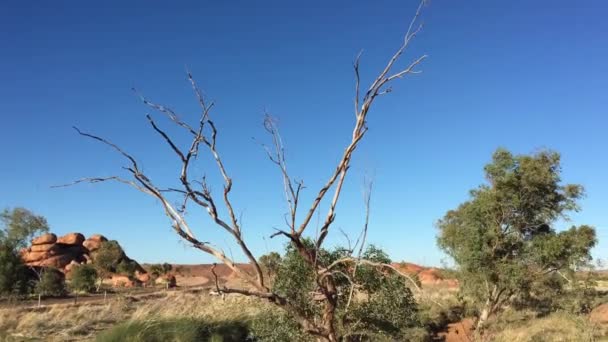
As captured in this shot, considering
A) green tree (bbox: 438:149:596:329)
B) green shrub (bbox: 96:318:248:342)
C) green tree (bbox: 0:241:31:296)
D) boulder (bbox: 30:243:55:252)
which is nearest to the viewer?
green shrub (bbox: 96:318:248:342)

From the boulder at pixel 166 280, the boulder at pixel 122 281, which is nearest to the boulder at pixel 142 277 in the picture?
the boulder at pixel 166 280

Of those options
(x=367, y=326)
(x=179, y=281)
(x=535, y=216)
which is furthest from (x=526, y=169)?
(x=179, y=281)

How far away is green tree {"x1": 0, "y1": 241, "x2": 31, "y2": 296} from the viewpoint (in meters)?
36.9

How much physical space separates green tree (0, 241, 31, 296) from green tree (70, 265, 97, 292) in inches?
158

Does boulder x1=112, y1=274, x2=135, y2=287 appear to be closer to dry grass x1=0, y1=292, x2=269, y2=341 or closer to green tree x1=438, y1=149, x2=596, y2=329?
dry grass x1=0, y1=292, x2=269, y2=341

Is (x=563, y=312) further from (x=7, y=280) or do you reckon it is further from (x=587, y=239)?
(x=7, y=280)

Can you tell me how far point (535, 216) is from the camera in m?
20.6

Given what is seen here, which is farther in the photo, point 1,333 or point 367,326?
point 1,333

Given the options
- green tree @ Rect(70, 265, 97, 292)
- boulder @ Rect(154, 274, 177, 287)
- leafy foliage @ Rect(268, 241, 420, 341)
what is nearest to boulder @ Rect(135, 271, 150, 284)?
boulder @ Rect(154, 274, 177, 287)

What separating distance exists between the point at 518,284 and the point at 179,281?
5789cm

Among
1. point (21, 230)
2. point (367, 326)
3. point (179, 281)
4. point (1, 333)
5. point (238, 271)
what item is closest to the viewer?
point (238, 271)

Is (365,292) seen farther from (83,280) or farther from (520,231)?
(83,280)

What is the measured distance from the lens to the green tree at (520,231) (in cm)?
1995

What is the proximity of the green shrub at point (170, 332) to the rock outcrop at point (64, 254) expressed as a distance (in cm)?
4689
